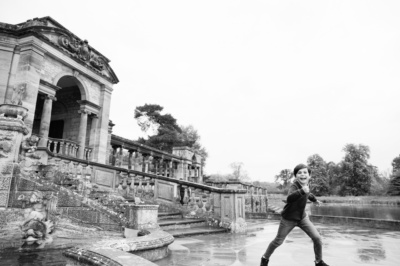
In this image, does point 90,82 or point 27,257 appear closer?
point 27,257

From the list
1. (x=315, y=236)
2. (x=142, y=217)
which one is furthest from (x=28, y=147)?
(x=315, y=236)

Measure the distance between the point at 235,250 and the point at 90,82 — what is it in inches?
609

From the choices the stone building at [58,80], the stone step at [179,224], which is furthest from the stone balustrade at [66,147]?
the stone step at [179,224]

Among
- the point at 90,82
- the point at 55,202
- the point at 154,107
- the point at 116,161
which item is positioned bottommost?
the point at 55,202

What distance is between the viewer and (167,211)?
30.6 feet

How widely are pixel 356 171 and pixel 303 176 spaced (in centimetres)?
6731

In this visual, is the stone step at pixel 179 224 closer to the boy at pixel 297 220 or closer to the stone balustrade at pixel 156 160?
the boy at pixel 297 220

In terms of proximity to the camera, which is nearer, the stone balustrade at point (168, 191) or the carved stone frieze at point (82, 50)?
the stone balustrade at point (168, 191)

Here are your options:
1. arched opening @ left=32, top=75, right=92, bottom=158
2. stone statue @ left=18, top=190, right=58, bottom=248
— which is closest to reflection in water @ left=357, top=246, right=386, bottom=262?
stone statue @ left=18, top=190, right=58, bottom=248

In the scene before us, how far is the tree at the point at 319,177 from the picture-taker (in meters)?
66.7

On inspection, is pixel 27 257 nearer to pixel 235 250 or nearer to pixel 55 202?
pixel 55 202

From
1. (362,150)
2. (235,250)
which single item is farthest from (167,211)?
(362,150)

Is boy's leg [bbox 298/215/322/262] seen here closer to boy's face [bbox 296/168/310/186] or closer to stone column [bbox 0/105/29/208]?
boy's face [bbox 296/168/310/186]

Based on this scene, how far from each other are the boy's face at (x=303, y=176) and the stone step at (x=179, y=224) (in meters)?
4.92
